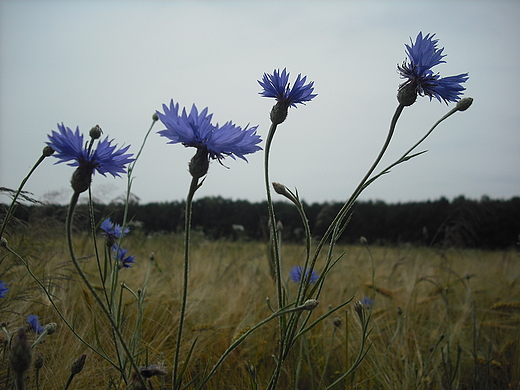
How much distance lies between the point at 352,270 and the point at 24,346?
11.8ft

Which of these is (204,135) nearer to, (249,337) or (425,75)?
(425,75)

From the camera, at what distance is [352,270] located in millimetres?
3873

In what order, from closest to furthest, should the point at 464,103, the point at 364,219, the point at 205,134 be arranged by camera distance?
the point at 205,134 → the point at 464,103 → the point at 364,219

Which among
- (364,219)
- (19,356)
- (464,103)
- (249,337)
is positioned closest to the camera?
(19,356)

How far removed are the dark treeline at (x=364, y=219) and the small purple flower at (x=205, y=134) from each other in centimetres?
217

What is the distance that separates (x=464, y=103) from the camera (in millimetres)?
843

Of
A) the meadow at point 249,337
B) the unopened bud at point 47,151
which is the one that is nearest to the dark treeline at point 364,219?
the meadow at point 249,337

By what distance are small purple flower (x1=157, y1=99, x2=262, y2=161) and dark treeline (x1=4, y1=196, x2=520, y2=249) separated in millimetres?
2175

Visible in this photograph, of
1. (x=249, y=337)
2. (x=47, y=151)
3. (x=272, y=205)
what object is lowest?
(x=249, y=337)

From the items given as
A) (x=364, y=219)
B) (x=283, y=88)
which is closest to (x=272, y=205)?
(x=283, y=88)

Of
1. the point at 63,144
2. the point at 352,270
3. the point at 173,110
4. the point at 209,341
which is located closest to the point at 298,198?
the point at 173,110

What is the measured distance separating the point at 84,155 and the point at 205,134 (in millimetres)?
237

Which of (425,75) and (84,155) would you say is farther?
(425,75)

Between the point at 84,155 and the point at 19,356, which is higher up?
the point at 84,155
